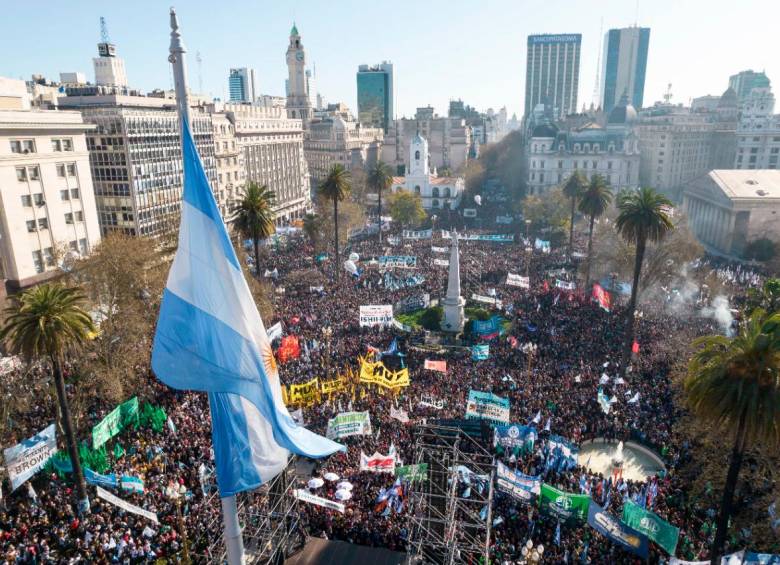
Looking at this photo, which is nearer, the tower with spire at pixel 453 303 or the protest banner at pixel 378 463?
the protest banner at pixel 378 463

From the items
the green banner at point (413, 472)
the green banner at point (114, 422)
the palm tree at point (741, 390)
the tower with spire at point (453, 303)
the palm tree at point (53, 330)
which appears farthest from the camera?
the tower with spire at point (453, 303)

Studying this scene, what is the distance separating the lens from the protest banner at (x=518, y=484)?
72.1 ft

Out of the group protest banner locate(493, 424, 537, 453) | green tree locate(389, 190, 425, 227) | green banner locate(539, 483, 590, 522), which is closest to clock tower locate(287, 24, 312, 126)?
green tree locate(389, 190, 425, 227)

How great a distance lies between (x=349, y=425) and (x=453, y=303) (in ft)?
75.0

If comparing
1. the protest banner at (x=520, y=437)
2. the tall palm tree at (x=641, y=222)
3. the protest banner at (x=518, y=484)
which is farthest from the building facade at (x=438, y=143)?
the protest banner at (x=518, y=484)

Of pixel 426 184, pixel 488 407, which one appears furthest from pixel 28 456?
pixel 426 184

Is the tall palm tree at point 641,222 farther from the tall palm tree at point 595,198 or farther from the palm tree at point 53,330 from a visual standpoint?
the palm tree at point 53,330

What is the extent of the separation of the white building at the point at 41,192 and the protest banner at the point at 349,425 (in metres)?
26.9

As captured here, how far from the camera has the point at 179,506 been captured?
21.2 meters

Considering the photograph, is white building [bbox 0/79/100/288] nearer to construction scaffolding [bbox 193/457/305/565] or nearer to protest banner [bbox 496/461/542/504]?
construction scaffolding [bbox 193/457/305/565]

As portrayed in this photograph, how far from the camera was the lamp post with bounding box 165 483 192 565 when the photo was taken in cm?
1950

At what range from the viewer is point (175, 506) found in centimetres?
2209

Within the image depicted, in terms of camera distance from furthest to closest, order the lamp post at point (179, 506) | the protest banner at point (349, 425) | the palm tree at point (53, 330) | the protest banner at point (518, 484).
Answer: the protest banner at point (349, 425), the palm tree at point (53, 330), the protest banner at point (518, 484), the lamp post at point (179, 506)

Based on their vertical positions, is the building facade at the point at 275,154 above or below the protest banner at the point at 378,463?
above
